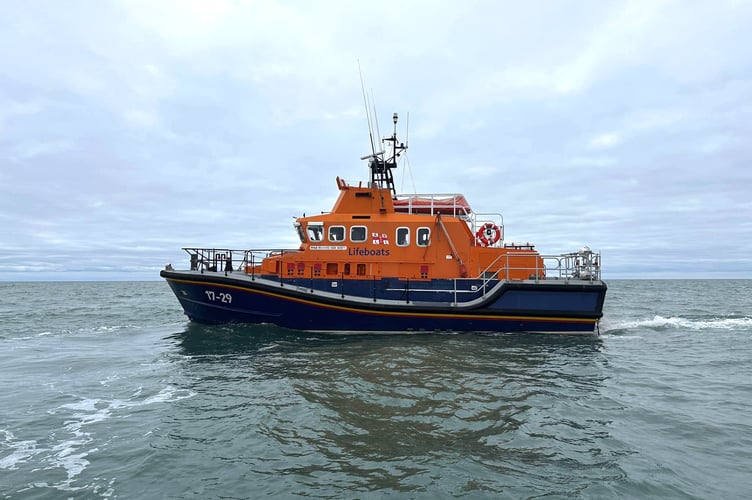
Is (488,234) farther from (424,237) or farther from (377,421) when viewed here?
(377,421)

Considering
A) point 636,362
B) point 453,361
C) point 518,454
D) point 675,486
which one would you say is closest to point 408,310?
point 453,361

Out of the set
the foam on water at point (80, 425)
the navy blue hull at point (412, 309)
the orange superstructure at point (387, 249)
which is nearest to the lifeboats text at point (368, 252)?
the orange superstructure at point (387, 249)

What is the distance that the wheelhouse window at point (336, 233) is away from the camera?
11.3 meters

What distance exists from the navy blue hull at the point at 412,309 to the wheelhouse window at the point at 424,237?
1594 millimetres

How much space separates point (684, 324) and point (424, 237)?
30.5 feet

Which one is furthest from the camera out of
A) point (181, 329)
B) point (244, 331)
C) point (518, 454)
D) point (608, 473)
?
point (181, 329)

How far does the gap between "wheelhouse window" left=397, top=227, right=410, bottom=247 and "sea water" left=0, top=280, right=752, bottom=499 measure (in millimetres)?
2959

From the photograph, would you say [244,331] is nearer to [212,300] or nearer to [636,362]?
[212,300]

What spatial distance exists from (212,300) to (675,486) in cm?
998

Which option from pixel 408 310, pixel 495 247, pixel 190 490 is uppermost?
pixel 495 247

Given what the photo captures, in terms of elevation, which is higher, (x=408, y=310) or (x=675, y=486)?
(x=408, y=310)

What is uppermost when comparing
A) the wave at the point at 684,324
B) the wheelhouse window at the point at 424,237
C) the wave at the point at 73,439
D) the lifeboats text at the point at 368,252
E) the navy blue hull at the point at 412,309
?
the wheelhouse window at the point at 424,237

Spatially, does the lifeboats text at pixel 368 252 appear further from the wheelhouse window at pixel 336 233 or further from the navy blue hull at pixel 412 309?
the navy blue hull at pixel 412 309

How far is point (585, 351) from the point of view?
912 centimetres
